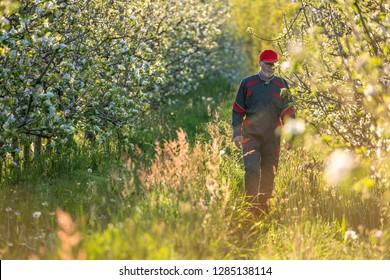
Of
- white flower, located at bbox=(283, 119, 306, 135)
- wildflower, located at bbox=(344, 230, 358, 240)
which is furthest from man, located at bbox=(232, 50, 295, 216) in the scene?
white flower, located at bbox=(283, 119, 306, 135)

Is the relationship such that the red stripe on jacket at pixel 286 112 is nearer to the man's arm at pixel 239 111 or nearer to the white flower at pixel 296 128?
the man's arm at pixel 239 111

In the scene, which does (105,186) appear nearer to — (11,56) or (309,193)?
(11,56)

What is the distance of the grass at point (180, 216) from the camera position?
18.5 ft

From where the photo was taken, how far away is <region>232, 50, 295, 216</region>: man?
25.6 feet

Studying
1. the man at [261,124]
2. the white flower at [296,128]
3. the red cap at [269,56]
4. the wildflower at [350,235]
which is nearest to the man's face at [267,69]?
the man at [261,124]

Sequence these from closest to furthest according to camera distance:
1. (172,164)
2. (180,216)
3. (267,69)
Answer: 1. (180,216)
2. (172,164)
3. (267,69)

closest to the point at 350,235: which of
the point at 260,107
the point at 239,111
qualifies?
the point at 260,107

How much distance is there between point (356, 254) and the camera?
20.4 ft

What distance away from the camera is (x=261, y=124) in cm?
787

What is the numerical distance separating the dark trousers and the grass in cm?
17

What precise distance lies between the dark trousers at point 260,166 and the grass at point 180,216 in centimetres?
17

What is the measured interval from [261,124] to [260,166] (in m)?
0.60

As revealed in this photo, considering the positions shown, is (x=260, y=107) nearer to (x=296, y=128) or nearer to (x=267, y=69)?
(x=267, y=69)

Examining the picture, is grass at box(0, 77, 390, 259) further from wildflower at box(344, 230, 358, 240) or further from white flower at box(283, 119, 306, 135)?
white flower at box(283, 119, 306, 135)
